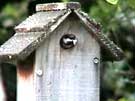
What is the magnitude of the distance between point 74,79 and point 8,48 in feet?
1.56

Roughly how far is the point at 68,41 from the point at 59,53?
10 cm

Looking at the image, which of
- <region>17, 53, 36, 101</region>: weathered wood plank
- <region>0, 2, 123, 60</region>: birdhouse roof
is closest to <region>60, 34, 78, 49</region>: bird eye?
<region>0, 2, 123, 60</region>: birdhouse roof

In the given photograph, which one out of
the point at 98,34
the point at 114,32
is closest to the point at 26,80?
the point at 98,34

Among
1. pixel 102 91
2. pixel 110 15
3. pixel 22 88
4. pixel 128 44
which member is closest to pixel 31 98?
pixel 22 88

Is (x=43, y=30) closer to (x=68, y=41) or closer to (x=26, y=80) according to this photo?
(x=68, y=41)

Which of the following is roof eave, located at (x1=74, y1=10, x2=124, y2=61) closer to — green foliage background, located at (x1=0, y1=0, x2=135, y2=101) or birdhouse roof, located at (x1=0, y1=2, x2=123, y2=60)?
birdhouse roof, located at (x1=0, y1=2, x2=123, y2=60)

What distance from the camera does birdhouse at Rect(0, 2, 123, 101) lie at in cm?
439

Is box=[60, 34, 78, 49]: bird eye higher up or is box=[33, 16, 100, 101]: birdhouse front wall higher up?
box=[60, 34, 78, 49]: bird eye

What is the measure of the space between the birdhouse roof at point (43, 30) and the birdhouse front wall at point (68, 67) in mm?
58

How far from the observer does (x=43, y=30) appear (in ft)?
14.4

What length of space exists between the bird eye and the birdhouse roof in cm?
12

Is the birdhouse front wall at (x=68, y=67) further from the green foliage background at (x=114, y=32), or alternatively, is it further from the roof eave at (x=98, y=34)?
the green foliage background at (x=114, y=32)

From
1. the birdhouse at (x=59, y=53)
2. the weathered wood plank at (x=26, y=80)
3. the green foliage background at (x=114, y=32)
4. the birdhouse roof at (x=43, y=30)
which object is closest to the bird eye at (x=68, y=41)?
the birdhouse at (x=59, y=53)

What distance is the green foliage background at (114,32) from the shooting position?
6.52 m
